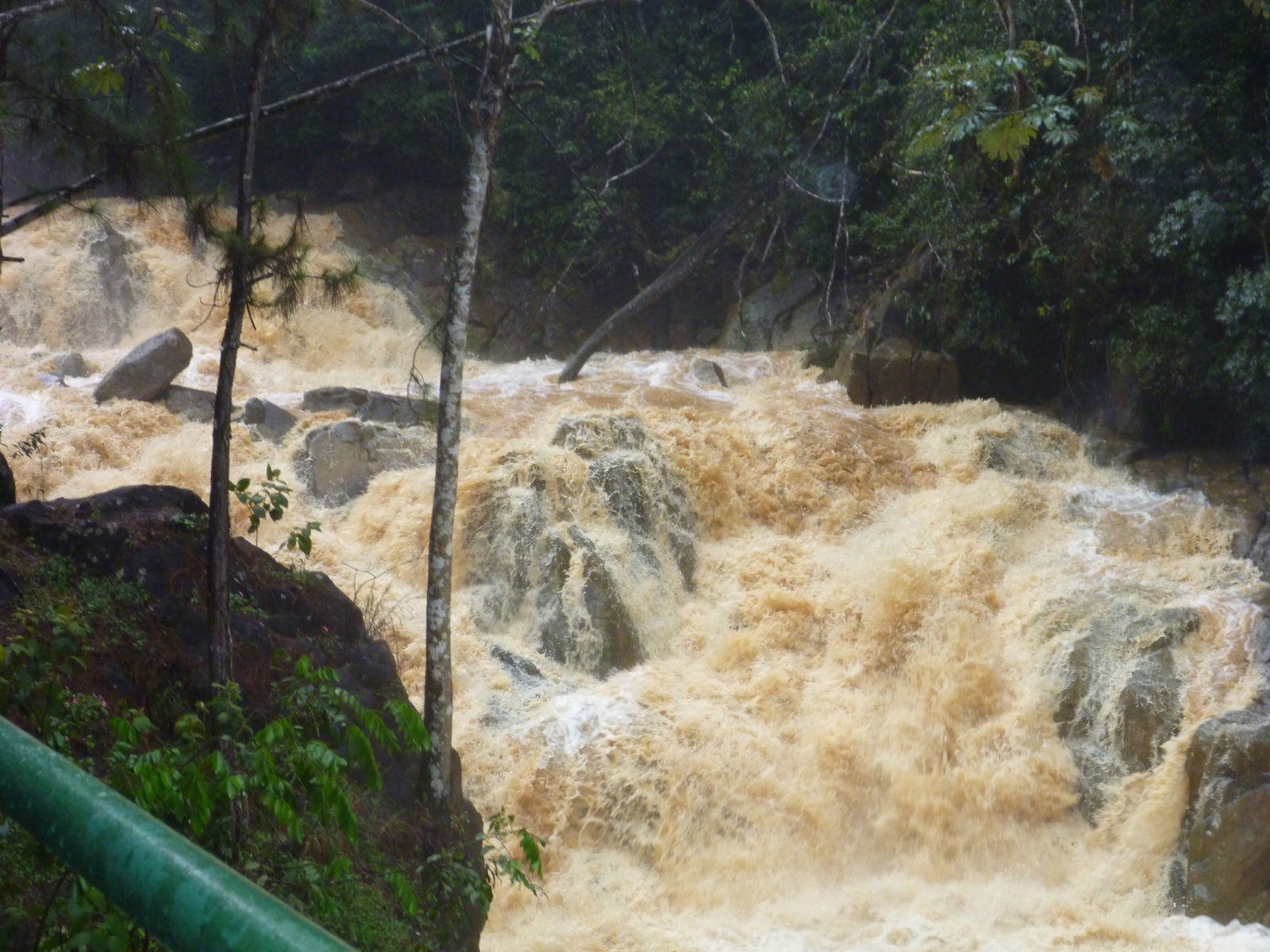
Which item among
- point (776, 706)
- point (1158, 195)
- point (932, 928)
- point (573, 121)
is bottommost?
point (932, 928)

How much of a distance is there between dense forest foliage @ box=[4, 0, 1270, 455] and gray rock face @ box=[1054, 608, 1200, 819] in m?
3.41

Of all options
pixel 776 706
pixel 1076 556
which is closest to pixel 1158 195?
pixel 1076 556

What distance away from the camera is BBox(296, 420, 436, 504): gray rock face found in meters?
10.3

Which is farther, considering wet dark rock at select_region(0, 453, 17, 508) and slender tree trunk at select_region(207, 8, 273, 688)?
wet dark rock at select_region(0, 453, 17, 508)

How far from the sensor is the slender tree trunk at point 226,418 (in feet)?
15.4

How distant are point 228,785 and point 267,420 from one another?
8965 mm

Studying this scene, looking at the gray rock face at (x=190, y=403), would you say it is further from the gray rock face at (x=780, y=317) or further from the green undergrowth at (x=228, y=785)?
the gray rock face at (x=780, y=317)

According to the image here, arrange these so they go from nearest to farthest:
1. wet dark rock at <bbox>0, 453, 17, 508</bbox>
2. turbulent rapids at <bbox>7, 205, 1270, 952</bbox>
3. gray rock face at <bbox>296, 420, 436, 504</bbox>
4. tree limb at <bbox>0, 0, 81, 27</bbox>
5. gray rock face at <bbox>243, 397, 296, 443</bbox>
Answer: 1. tree limb at <bbox>0, 0, 81, 27</bbox>
2. wet dark rock at <bbox>0, 453, 17, 508</bbox>
3. turbulent rapids at <bbox>7, 205, 1270, 952</bbox>
4. gray rock face at <bbox>296, 420, 436, 504</bbox>
5. gray rock face at <bbox>243, 397, 296, 443</bbox>

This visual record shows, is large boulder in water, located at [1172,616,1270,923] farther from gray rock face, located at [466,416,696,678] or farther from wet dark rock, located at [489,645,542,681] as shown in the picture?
wet dark rock, located at [489,645,542,681]

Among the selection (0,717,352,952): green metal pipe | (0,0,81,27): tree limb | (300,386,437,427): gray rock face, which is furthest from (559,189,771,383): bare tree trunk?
(0,717,352,952): green metal pipe

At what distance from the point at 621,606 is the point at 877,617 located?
6.77 feet

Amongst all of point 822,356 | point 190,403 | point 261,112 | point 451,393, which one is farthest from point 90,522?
point 822,356

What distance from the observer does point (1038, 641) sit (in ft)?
28.2

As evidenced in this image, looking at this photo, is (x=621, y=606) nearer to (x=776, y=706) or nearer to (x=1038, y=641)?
(x=776, y=706)
